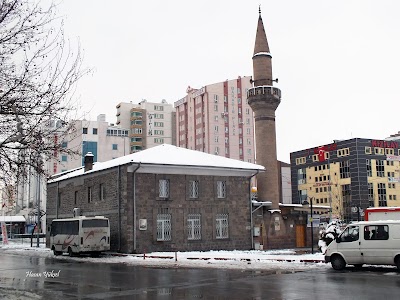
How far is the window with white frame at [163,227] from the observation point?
32625mm

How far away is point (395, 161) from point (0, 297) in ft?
317

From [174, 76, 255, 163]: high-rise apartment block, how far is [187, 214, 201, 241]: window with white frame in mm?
69861

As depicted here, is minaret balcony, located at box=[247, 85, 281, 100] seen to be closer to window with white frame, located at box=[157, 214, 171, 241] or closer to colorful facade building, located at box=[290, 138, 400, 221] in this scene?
window with white frame, located at box=[157, 214, 171, 241]

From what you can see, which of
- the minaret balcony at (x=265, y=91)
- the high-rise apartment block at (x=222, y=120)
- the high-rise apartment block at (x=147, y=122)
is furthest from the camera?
the high-rise apartment block at (x=147, y=122)

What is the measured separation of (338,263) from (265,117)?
79.2ft

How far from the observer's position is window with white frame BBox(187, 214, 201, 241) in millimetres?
33781

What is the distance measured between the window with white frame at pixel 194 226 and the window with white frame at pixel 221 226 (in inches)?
58.3

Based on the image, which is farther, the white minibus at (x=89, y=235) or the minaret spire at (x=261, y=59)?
the minaret spire at (x=261, y=59)

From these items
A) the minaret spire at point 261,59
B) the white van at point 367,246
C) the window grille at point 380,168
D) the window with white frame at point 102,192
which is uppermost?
the minaret spire at point 261,59

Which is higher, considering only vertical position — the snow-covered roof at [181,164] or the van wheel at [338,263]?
the snow-covered roof at [181,164]

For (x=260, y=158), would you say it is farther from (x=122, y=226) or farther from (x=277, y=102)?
(x=122, y=226)

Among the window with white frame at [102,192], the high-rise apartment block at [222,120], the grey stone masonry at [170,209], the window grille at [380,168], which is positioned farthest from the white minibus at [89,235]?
the window grille at [380,168]

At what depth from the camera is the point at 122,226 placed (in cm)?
3177

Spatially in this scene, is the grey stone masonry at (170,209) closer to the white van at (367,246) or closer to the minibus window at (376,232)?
the white van at (367,246)
